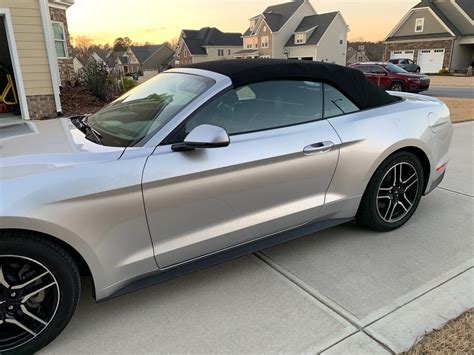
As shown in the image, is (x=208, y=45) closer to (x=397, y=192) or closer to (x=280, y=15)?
(x=280, y=15)

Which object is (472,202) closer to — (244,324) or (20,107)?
(244,324)

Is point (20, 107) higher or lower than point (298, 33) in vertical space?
lower

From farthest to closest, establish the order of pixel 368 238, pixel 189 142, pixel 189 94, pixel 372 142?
pixel 368 238
pixel 372 142
pixel 189 94
pixel 189 142

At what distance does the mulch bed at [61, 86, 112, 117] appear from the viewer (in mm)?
10016

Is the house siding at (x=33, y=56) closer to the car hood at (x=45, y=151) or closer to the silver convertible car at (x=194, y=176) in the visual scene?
the silver convertible car at (x=194, y=176)

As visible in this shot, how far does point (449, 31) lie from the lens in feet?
120

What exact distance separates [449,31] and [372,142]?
4092 cm

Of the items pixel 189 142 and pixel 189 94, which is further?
pixel 189 94

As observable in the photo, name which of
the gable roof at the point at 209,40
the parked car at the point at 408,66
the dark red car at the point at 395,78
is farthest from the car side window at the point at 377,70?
the gable roof at the point at 209,40

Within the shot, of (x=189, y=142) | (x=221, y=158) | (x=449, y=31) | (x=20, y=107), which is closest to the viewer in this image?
(x=189, y=142)

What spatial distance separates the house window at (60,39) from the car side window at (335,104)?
1304 cm

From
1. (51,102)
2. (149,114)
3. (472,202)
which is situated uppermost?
(149,114)

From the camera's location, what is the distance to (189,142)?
2.28 metres

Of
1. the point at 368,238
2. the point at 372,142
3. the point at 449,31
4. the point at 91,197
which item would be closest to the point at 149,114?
the point at 91,197
